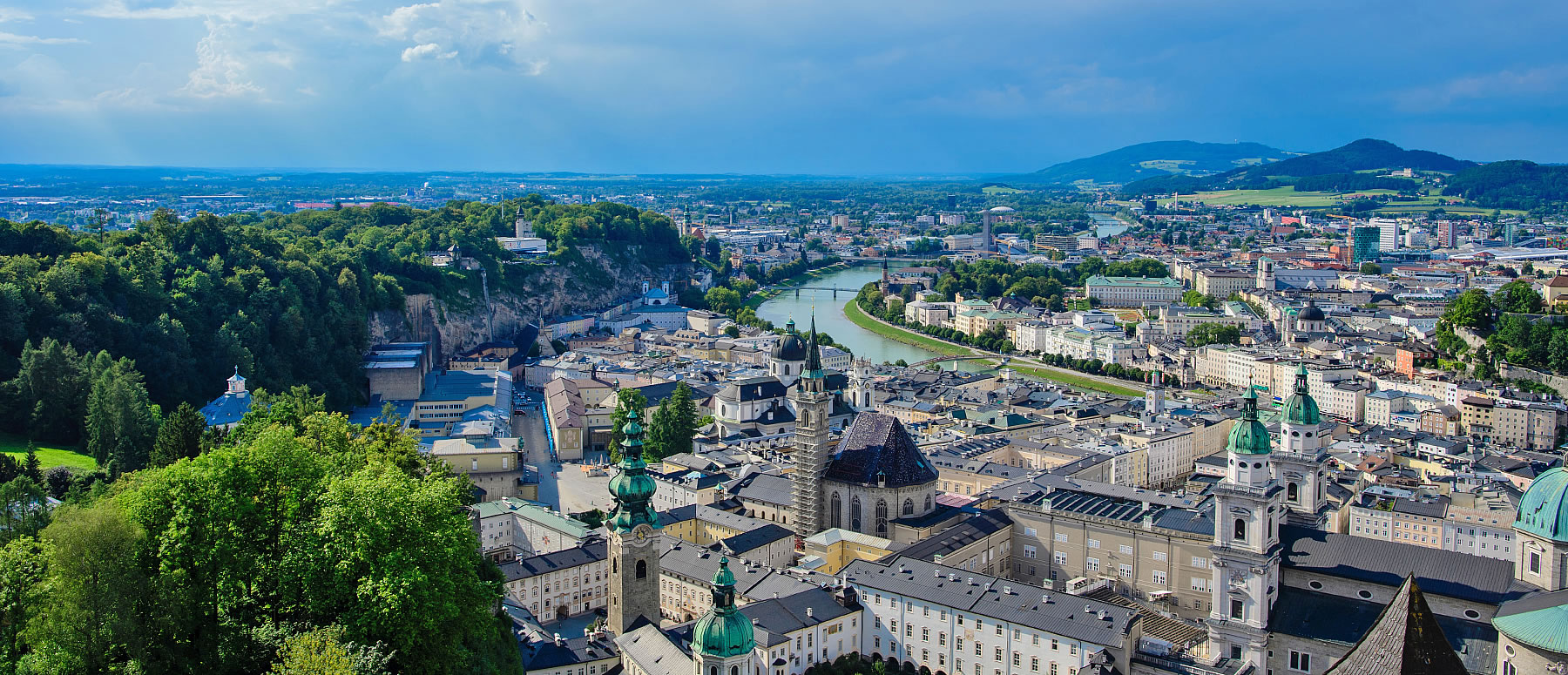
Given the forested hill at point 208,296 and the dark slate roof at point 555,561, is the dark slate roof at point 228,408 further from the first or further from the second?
the dark slate roof at point 555,561

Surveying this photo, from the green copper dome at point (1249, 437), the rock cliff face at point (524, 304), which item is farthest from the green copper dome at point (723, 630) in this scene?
the rock cliff face at point (524, 304)

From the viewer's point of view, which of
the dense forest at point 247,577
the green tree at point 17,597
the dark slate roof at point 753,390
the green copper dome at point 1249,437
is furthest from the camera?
the dark slate roof at point 753,390

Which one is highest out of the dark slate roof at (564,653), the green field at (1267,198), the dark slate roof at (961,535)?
the green field at (1267,198)

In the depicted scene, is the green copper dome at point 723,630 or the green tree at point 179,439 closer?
A: the green copper dome at point 723,630

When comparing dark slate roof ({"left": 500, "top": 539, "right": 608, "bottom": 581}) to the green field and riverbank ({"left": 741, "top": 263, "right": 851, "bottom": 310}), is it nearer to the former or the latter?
riverbank ({"left": 741, "top": 263, "right": 851, "bottom": 310})

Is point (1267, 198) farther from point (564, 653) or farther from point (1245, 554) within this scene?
point (564, 653)

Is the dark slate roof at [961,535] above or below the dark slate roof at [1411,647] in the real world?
below

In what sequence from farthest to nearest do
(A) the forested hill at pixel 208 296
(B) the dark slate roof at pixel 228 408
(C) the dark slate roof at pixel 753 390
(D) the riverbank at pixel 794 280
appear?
1. (D) the riverbank at pixel 794 280
2. (C) the dark slate roof at pixel 753 390
3. (A) the forested hill at pixel 208 296
4. (B) the dark slate roof at pixel 228 408

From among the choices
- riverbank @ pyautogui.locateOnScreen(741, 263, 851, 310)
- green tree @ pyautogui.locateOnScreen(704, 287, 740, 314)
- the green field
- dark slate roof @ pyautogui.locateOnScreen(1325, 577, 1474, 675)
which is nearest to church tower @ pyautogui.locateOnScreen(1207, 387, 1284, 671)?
dark slate roof @ pyautogui.locateOnScreen(1325, 577, 1474, 675)
